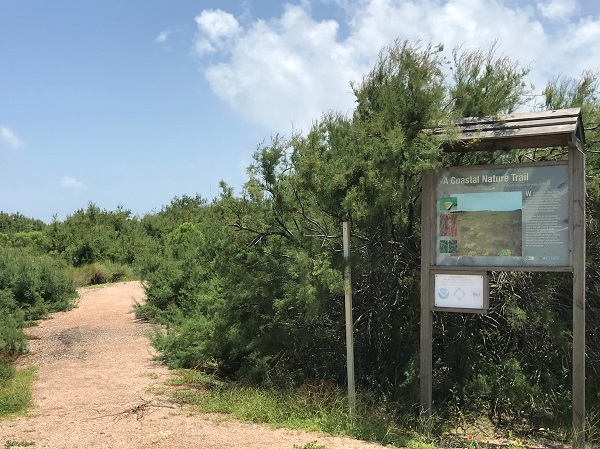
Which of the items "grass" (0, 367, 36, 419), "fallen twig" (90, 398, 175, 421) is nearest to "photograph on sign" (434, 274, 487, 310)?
"fallen twig" (90, 398, 175, 421)

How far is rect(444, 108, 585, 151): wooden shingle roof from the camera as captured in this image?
6004mm

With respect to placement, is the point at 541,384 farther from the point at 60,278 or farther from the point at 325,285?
the point at 60,278

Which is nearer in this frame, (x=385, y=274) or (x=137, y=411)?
(x=137, y=411)

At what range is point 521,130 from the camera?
20.1 ft

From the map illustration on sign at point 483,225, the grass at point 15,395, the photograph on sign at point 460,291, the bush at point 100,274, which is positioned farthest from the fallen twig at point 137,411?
the bush at point 100,274

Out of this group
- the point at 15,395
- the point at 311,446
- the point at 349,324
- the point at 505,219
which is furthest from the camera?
the point at 15,395

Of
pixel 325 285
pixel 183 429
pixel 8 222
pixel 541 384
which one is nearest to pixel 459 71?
pixel 325 285

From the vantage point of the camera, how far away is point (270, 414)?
6.18 metres

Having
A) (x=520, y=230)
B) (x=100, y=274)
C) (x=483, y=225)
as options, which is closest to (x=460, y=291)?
(x=483, y=225)

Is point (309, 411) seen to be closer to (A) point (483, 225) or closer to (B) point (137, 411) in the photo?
(B) point (137, 411)

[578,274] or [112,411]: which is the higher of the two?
[578,274]

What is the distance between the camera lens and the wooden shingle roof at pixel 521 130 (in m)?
6.00

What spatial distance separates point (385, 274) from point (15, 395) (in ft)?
15.9

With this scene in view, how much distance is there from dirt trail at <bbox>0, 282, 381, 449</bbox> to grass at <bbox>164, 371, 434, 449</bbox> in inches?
10.0
